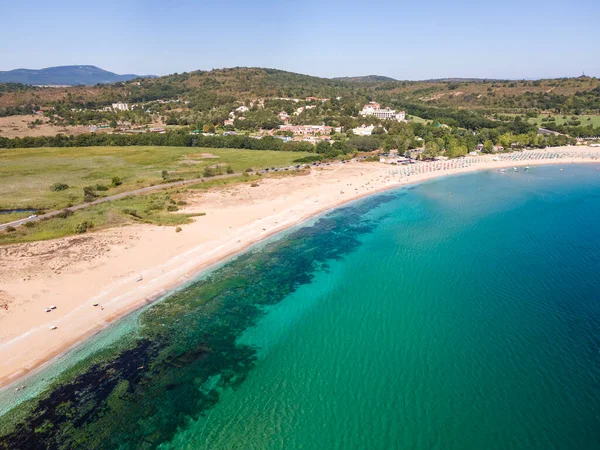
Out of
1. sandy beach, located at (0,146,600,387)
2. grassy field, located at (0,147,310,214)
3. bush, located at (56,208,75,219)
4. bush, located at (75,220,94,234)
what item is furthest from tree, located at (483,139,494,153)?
bush, located at (56,208,75,219)

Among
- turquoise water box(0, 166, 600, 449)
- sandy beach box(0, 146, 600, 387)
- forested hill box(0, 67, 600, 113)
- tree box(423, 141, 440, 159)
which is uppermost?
forested hill box(0, 67, 600, 113)

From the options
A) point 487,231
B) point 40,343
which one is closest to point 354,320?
point 40,343

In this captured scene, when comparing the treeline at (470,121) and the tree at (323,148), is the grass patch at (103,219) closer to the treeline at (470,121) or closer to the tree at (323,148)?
the tree at (323,148)

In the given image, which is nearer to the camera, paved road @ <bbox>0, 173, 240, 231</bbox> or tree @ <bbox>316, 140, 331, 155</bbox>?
paved road @ <bbox>0, 173, 240, 231</bbox>

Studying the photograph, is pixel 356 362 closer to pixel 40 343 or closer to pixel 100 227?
pixel 40 343

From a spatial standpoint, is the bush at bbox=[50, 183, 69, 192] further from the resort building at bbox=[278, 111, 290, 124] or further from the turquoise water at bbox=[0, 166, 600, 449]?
the resort building at bbox=[278, 111, 290, 124]

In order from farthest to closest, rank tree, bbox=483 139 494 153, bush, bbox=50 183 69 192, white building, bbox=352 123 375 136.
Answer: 1. white building, bbox=352 123 375 136
2. tree, bbox=483 139 494 153
3. bush, bbox=50 183 69 192

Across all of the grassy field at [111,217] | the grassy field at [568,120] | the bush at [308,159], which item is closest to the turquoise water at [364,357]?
the grassy field at [111,217]

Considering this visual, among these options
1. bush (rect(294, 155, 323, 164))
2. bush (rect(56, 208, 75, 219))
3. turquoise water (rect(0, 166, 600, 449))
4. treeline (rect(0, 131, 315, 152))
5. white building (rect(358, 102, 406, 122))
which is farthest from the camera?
white building (rect(358, 102, 406, 122))
